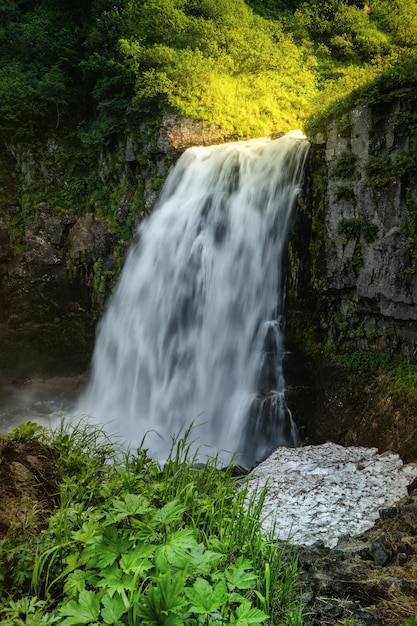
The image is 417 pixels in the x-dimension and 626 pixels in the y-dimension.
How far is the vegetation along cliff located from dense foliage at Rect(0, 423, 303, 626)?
459 cm

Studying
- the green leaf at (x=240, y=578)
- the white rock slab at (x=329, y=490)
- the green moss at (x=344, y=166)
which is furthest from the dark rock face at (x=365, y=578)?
the green moss at (x=344, y=166)

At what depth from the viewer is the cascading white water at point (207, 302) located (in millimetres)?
7480

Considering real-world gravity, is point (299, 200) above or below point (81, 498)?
above

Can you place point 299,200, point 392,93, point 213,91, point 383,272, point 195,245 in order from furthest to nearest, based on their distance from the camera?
1. point 213,91
2. point 195,245
3. point 299,200
4. point 383,272
5. point 392,93

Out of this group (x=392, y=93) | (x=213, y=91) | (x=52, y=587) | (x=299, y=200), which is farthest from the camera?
(x=213, y=91)

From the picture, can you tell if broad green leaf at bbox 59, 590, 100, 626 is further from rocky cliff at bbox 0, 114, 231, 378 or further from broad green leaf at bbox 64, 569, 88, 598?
rocky cliff at bbox 0, 114, 231, 378

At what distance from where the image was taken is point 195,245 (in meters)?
8.50

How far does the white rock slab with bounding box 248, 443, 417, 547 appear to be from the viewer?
12.1 feet

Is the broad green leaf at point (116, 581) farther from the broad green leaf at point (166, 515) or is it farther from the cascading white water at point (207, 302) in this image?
the cascading white water at point (207, 302)

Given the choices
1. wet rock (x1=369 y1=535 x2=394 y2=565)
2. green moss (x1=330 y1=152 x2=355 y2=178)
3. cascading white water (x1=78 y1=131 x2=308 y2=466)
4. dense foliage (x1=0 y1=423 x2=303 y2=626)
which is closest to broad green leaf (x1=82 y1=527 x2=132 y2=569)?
dense foliage (x1=0 y1=423 x2=303 y2=626)

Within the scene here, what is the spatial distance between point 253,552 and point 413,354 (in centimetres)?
483

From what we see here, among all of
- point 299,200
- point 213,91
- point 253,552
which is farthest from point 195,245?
point 253,552

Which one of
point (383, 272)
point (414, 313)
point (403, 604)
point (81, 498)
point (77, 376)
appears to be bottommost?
point (77, 376)

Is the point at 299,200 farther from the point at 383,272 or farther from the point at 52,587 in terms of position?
the point at 52,587
